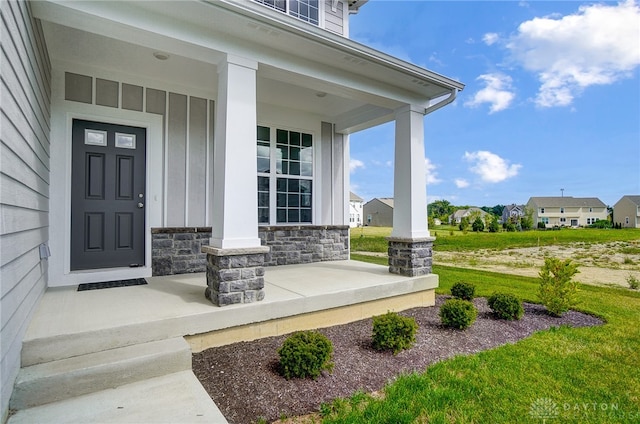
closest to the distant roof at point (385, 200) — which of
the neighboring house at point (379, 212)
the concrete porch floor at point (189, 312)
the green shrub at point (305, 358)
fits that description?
the neighboring house at point (379, 212)

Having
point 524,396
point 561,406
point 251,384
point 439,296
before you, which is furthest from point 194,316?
point 439,296

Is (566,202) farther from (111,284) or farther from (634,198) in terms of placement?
(111,284)

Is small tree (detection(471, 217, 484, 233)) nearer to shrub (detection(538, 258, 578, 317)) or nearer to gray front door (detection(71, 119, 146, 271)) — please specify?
shrub (detection(538, 258, 578, 317))

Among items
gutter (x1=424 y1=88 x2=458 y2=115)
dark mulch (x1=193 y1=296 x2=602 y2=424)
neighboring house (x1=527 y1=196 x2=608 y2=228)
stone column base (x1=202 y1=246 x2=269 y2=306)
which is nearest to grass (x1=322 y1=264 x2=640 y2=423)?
dark mulch (x1=193 y1=296 x2=602 y2=424)

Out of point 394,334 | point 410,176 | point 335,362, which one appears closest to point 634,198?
point 410,176

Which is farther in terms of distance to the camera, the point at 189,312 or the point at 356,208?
the point at 356,208

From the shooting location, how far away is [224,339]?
2965 mm

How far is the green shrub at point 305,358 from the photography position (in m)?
2.42

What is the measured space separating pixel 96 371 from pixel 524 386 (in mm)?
3097

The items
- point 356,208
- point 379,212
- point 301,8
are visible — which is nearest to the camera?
point 301,8

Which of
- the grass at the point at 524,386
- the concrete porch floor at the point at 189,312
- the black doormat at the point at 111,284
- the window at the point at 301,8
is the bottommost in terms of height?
the grass at the point at 524,386

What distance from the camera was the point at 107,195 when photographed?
426 centimetres

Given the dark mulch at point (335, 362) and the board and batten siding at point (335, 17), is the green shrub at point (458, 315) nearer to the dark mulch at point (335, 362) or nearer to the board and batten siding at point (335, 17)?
the dark mulch at point (335, 362)

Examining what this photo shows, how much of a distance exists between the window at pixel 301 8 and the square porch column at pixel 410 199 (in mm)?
2647
